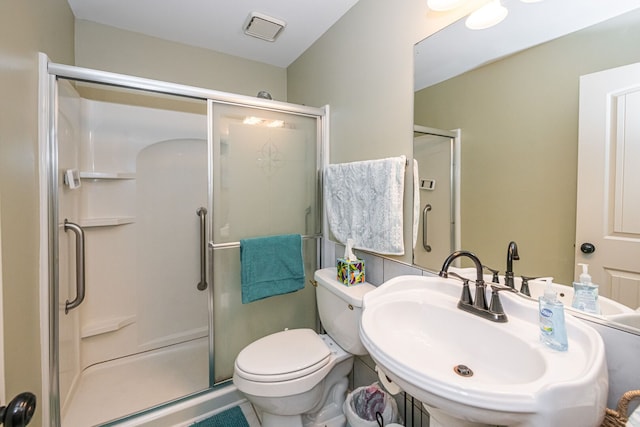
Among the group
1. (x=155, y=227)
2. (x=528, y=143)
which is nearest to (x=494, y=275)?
(x=528, y=143)

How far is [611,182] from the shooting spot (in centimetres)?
75

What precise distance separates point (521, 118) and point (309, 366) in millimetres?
1329

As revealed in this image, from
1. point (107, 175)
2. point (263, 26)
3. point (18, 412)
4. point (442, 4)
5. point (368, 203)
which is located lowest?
point (18, 412)

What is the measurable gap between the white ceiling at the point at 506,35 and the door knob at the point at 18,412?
1582mm

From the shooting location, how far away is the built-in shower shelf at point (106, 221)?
1876 mm

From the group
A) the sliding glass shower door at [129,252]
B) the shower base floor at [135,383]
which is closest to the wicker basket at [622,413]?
the sliding glass shower door at [129,252]

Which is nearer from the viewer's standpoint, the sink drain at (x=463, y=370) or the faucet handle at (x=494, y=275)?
the sink drain at (x=463, y=370)

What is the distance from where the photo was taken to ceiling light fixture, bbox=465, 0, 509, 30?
986mm

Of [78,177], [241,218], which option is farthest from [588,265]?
[78,177]

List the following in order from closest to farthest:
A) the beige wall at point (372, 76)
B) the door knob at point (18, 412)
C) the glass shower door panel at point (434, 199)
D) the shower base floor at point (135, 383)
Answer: the door knob at point (18, 412) → the glass shower door panel at point (434, 199) → the beige wall at point (372, 76) → the shower base floor at point (135, 383)

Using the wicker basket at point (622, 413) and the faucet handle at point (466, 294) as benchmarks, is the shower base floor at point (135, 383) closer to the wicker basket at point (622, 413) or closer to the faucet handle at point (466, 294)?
the faucet handle at point (466, 294)

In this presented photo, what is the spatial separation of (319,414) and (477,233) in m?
1.27

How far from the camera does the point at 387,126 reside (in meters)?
1.40

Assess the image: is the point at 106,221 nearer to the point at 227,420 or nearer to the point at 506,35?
the point at 227,420
